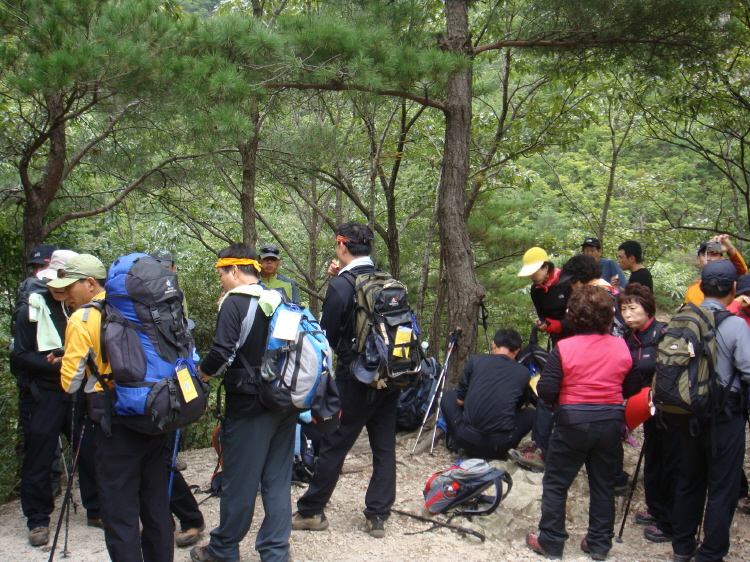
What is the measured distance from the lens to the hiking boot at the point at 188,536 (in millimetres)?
3539

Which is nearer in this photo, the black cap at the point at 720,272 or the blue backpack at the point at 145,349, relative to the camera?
the blue backpack at the point at 145,349

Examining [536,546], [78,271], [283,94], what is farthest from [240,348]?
[283,94]

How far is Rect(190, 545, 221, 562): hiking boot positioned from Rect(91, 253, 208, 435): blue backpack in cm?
100

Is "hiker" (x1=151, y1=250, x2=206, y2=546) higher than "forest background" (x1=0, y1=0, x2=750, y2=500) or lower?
lower

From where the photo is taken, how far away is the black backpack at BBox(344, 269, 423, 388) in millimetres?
3465

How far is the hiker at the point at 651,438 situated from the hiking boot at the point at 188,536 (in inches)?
120

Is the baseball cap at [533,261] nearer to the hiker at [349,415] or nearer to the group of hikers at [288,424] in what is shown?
the group of hikers at [288,424]

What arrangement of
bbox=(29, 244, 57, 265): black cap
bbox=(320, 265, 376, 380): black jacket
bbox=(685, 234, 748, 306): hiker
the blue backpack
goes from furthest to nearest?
1. bbox=(685, 234, 748, 306): hiker
2. bbox=(29, 244, 57, 265): black cap
3. bbox=(320, 265, 376, 380): black jacket
4. the blue backpack

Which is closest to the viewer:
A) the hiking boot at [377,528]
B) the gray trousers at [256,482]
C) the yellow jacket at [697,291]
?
the gray trousers at [256,482]

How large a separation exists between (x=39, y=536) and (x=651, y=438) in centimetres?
426

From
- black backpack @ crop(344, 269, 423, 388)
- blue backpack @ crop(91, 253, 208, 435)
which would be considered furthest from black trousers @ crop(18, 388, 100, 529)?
black backpack @ crop(344, 269, 423, 388)

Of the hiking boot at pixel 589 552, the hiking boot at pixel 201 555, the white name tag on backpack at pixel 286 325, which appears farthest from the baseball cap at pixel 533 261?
the hiking boot at pixel 201 555

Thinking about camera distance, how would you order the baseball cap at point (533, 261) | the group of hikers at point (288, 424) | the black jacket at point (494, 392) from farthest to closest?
the baseball cap at point (533, 261) → the black jacket at point (494, 392) → the group of hikers at point (288, 424)

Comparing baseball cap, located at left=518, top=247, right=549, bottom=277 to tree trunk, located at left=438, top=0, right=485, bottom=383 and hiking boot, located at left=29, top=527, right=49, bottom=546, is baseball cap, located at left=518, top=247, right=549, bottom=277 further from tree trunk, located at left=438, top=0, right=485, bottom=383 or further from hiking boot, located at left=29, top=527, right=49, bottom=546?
hiking boot, located at left=29, top=527, right=49, bottom=546
